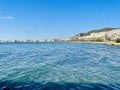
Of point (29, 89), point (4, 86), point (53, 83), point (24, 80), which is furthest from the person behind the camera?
point (24, 80)

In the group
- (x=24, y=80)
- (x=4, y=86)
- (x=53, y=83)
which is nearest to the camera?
(x=4, y=86)

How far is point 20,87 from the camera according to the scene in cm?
963

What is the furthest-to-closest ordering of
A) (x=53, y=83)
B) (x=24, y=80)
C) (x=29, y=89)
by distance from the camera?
(x=24, y=80), (x=53, y=83), (x=29, y=89)

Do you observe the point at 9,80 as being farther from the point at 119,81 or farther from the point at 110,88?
the point at 119,81

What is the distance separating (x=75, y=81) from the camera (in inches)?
434

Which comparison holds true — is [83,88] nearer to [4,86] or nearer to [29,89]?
[29,89]

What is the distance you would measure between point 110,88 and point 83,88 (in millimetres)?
1661

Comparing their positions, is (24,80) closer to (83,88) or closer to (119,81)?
(83,88)

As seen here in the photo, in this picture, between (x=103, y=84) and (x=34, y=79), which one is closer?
(x=103, y=84)

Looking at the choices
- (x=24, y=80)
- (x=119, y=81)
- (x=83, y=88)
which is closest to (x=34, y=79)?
(x=24, y=80)

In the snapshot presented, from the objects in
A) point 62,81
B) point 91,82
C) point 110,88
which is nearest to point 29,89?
point 62,81

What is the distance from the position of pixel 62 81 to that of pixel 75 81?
2.97ft

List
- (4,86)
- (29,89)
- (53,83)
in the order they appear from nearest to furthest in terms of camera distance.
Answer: (29,89) < (4,86) < (53,83)

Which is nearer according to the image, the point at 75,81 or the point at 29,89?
the point at 29,89
